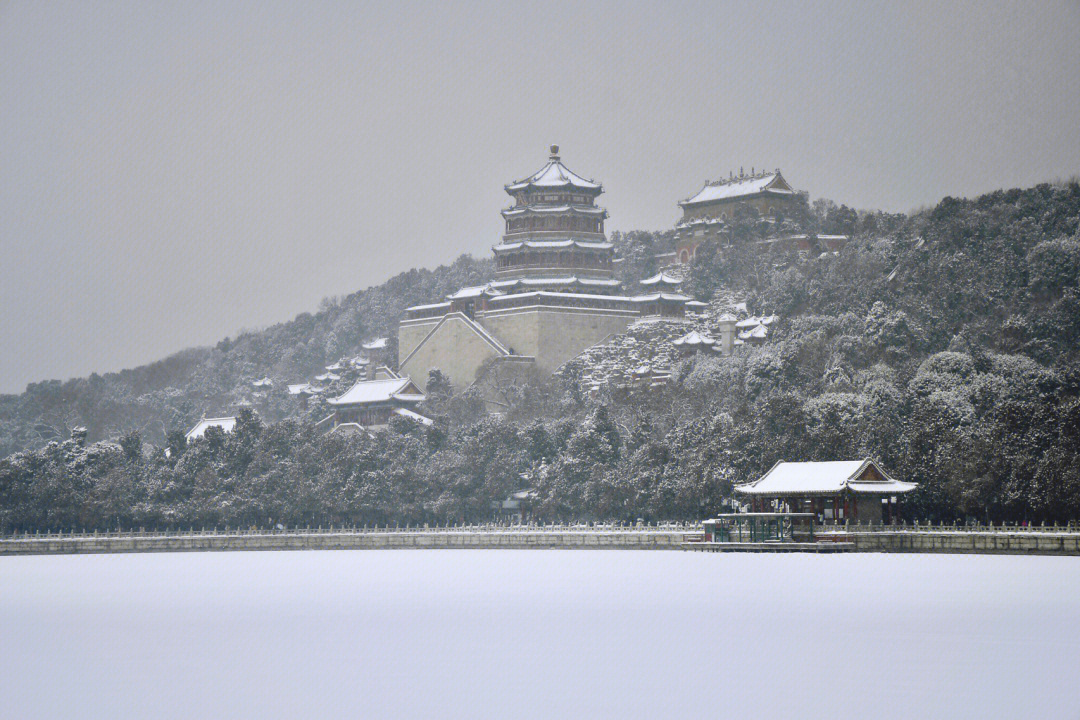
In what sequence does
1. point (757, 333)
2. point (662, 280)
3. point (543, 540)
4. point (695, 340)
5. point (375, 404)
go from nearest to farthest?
point (543, 540)
point (757, 333)
point (695, 340)
point (375, 404)
point (662, 280)

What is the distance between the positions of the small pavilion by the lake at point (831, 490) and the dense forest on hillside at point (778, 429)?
102cm

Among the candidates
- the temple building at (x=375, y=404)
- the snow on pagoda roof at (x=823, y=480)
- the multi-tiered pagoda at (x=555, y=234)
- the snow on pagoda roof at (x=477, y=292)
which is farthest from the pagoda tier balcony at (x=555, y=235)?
the snow on pagoda roof at (x=823, y=480)

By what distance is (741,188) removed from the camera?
3883 inches

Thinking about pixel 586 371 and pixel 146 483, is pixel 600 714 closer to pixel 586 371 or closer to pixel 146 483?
pixel 146 483

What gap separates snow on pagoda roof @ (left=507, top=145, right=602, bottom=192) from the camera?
88188mm

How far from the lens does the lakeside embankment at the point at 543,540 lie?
46500 mm

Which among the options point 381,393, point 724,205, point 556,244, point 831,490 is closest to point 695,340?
point 556,244

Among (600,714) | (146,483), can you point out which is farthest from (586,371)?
(600,714)

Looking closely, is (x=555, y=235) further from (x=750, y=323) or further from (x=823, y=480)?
(x=823, y=480)

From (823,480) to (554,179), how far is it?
134ft

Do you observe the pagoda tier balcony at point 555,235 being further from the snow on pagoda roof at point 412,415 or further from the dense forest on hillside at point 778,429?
the snow on pagoda roof at point 412,415

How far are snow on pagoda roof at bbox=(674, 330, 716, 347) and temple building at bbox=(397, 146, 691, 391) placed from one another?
617 centimetres

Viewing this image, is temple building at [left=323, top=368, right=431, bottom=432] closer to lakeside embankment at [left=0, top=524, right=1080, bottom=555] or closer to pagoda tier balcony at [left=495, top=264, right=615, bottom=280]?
pagoda tier balcony at [left=495, top=264, right=615, bottom=280]

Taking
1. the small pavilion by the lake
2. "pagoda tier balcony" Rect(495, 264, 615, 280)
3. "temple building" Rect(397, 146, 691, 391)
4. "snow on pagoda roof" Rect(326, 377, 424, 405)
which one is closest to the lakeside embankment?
the small pavilion by the lake
